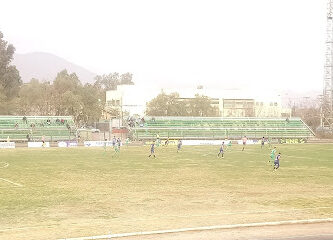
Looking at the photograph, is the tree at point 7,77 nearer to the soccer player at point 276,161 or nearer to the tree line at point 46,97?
the tree line at point 46,97

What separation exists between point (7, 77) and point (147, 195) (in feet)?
245

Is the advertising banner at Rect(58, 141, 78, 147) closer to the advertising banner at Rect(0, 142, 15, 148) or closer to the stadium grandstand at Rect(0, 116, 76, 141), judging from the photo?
the stadium grandstand at Rect(0, 116, 76, 141)

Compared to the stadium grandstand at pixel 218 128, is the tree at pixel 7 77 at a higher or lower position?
higher

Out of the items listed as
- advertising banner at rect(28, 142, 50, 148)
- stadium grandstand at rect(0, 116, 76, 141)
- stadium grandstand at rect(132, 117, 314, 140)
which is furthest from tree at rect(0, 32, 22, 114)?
stadium grandstand at rect(132, 117, 314, 140)

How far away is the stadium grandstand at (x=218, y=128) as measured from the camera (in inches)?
3492

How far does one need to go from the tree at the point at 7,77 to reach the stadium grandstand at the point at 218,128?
28.8m

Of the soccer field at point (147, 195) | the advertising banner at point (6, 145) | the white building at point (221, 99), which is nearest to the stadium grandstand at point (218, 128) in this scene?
the advertising banner at point (6, 145)

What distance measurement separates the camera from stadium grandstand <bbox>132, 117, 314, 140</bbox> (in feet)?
291

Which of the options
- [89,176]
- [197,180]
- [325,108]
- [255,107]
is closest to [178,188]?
[197,180]

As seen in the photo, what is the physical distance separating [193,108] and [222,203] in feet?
324

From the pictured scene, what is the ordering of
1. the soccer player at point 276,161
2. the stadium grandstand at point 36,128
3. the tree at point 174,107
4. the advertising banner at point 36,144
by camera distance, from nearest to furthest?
the soccer player at point 276,161, the advertising banner at point 36,144, the stadium grandstand at point 36,128, the tree at point 174,107

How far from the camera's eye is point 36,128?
81.6 m

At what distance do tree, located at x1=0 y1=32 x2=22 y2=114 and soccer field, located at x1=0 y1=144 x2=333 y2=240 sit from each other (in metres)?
52.6

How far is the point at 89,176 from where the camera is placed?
119ft
